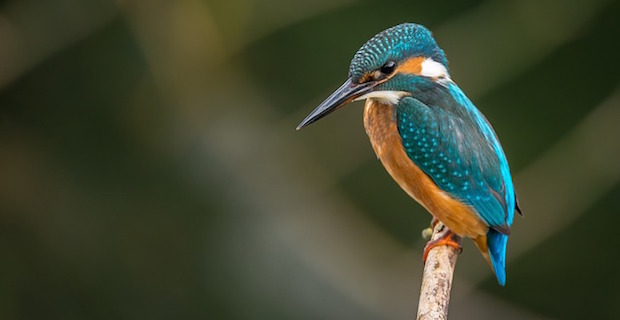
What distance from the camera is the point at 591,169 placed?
4.30 m

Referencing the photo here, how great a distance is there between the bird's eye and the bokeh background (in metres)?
1.46

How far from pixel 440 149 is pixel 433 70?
242 millimetres

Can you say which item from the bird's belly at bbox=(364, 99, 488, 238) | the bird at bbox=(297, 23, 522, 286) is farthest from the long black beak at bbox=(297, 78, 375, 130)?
the bird's belly at bbox=(364, 99, 488, 238)

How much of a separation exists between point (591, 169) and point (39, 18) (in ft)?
7.82

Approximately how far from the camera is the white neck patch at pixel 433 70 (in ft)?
10.2

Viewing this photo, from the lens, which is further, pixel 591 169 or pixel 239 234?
pixel 239 234

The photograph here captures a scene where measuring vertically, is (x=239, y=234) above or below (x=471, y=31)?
below

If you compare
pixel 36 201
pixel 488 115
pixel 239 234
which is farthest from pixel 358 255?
pixel 36 201

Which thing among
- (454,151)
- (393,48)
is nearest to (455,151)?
(454,151)

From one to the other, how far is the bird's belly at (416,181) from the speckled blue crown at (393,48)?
19 centimetres

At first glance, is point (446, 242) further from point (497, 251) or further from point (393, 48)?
point (393, 48)

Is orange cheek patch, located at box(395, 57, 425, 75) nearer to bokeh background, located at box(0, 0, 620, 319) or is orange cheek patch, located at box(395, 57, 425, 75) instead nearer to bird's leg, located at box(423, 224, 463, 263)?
bird's leg, located at box(423, 224, 463, 263)

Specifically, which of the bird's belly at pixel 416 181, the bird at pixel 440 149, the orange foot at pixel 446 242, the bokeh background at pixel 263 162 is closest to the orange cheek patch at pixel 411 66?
the bird at pixel 440 149

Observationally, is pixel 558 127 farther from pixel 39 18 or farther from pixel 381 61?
pixel 39 18
